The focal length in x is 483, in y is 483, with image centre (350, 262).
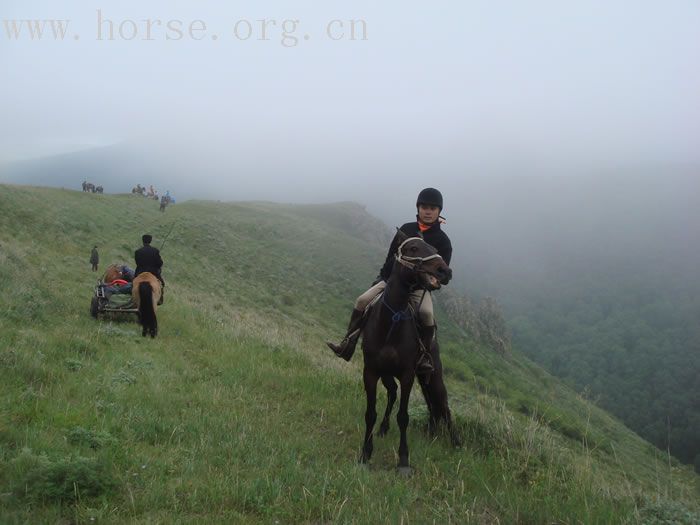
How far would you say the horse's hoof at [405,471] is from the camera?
5.55 metres

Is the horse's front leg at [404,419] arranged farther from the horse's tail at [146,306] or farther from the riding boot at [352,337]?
the horse's tail at [146,306]

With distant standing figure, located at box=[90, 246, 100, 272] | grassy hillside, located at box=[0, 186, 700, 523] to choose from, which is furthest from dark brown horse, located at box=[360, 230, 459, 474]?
distant standing figure, located at box=[90, 246, 100, 272]

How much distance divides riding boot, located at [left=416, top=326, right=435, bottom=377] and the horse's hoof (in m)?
1.23

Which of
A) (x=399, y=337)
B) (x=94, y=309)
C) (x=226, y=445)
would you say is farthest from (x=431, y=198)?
(x=94, y=309)

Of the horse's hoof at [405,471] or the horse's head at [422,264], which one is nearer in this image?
the horse's head at [422,264]

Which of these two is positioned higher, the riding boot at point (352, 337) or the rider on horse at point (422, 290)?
the rider on horse at point (422, 290)

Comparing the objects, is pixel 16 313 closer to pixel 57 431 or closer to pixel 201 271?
pixel 57 431

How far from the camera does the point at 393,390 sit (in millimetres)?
6484

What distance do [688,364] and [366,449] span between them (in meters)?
119

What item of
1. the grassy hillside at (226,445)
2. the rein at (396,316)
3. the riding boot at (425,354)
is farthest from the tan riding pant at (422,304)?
the grassy hillside at (226,445)

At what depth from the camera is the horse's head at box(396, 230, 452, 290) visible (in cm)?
537

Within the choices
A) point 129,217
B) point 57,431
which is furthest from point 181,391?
point 129,217

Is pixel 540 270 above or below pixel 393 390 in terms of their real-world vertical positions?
below

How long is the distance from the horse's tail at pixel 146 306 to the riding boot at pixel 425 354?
24.6ft
